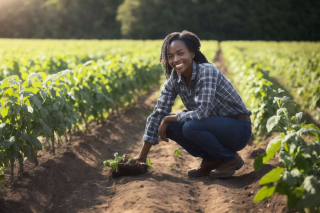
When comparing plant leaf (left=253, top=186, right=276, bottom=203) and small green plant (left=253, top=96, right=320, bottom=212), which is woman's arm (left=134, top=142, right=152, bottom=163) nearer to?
small green plant (left=253, top=96, right=320, bottom=212)

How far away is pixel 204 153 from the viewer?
4484 millimetres

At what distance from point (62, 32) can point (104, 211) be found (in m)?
66.4

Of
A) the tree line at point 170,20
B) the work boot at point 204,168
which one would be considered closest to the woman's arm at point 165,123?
the work boot at point 204,168

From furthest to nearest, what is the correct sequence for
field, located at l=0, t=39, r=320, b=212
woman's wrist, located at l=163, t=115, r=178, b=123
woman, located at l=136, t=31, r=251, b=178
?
1. woman's wrist, located at l=163, t=115, r=178, b=123
2. woman, located at l=136, t=31, r=251, b=178
3. field, located at l=0, t=39, r=320, b=212

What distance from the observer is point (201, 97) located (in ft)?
13.2

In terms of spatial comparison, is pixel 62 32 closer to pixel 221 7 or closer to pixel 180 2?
pixel 180 2

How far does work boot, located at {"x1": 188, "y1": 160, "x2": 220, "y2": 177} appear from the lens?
4.48 m

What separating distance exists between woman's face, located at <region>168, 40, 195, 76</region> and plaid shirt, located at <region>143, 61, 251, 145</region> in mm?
99

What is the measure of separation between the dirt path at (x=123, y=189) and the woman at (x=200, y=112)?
1.08 feet

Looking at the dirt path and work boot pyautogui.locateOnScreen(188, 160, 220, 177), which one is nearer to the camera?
the dirt path

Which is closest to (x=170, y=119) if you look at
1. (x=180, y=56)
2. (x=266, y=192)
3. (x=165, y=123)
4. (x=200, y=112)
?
(x=165, y=123)

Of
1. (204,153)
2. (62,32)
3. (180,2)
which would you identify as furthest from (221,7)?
(204,153)

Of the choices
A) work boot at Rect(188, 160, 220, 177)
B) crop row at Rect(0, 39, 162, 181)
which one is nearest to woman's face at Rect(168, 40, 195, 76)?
work boot at Rect(188, 160, 220, 177)

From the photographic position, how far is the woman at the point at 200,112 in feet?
13.4
